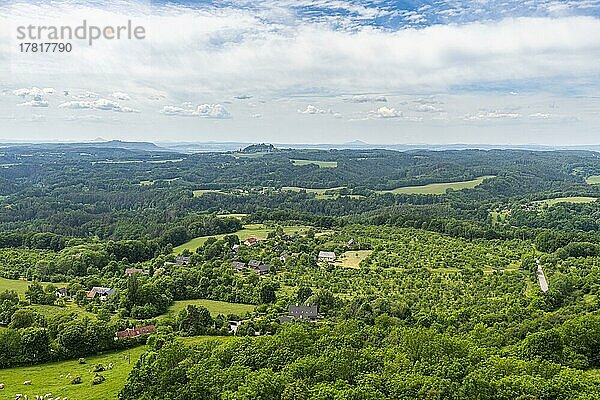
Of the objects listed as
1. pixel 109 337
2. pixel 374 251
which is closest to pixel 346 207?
pixel 374 251

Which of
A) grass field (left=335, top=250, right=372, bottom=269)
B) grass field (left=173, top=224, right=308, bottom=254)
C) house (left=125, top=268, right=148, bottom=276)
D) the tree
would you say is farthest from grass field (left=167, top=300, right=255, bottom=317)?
grass field (left=173, top=224, right=308, bottom=254)

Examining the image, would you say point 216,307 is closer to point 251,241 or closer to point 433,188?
point 251,241

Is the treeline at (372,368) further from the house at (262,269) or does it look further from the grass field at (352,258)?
the grass field at (352,258)

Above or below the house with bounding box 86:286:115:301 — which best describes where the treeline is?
above

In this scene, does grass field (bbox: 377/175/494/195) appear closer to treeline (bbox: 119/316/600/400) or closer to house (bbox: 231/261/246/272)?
house (bbox: 231/261/246/272)

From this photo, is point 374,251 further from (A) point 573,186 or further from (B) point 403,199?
(A) point 573,186

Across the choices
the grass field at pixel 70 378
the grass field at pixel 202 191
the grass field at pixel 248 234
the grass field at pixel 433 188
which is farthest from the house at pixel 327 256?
the grass field at pixel 433 188
